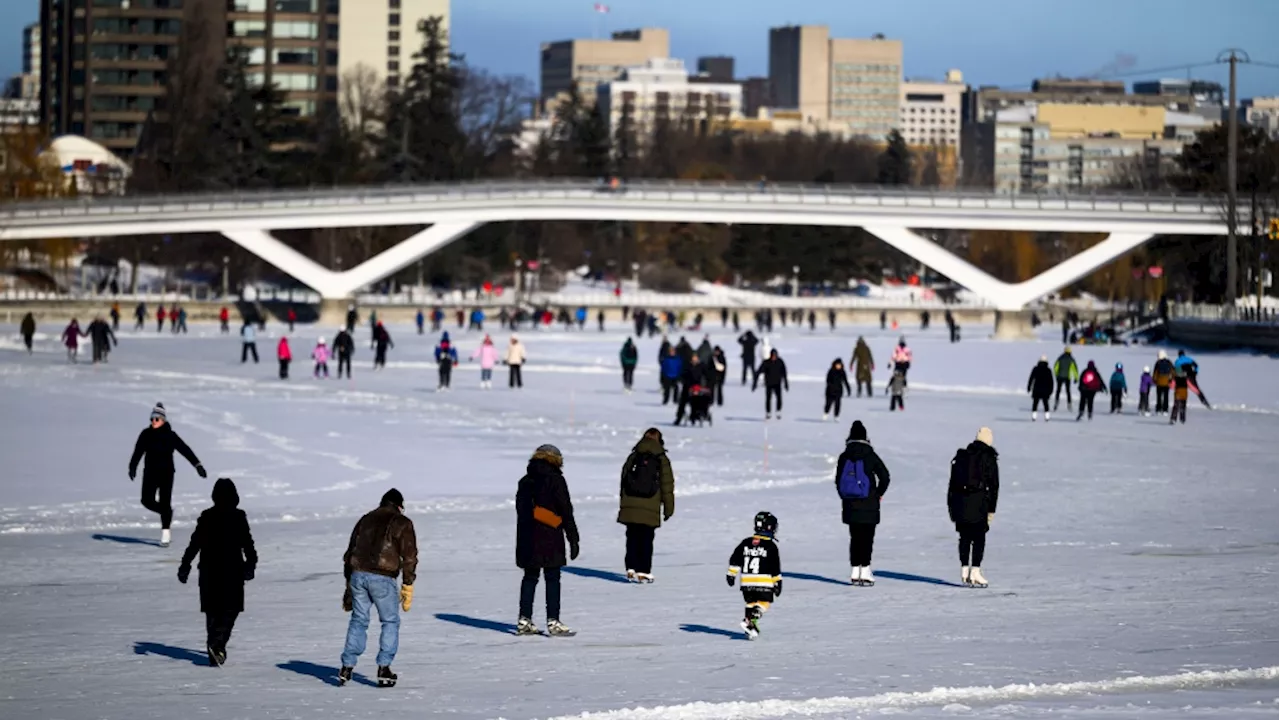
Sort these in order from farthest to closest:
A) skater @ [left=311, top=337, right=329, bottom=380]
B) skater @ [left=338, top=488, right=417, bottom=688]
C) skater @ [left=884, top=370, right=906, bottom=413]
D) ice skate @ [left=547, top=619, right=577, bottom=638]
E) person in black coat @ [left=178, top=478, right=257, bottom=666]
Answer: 1. skater @ [left=311, top=337, right=329, bottom=380]
2. skater @ [left=884, top=370, right=906, bottom=413]
3. ice skate @ [left=547, top=619, right=577, bottom=638]
4. person in black coat @ [left=178, top=478, right=257, bottom=666]
5. skater @ [left=338, top=488, right=417, bottom=688]

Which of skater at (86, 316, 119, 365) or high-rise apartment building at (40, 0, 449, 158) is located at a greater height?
high-rise apartment building at (40, 0, 449, 158)

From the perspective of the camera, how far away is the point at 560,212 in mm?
87250

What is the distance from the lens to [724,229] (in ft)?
416

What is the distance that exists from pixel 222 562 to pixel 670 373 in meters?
24.7

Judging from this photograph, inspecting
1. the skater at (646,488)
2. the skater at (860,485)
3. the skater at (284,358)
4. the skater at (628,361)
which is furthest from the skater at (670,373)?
the skater at (860,485)

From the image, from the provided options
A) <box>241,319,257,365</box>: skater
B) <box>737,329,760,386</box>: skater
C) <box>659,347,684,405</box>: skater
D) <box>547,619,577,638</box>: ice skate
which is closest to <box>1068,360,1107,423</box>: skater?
<box>659,347,684,405</box>: skater

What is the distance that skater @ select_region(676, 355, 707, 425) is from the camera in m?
31.3

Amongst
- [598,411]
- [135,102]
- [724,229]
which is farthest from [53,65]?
[598,411]

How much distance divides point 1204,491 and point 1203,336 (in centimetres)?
4166

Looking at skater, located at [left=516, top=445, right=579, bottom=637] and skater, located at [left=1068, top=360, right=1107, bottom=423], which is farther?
skater, located at [left=1068, top=360, right=1107, bottom=423]

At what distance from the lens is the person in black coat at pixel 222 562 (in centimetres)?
1109

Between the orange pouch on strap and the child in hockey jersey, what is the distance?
1.01 metres

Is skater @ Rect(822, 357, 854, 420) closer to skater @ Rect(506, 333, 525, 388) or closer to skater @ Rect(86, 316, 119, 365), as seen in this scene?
skater @ Rect(506, 333, 525, 388)

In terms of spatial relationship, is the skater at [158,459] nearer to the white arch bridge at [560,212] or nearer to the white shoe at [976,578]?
the white shoe at [976,578]
